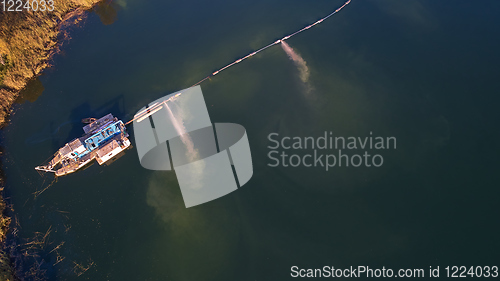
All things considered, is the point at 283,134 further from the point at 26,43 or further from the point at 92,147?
the point at 26,43

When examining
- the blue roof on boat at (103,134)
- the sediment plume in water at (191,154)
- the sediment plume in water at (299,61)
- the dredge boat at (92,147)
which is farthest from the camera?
A: the sediment plume in water at (299,61)

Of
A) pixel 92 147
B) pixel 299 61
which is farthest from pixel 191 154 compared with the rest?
pixel 299 61

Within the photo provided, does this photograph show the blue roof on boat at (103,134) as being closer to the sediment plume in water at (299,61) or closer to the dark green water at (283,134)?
the dark green water at (283,134)

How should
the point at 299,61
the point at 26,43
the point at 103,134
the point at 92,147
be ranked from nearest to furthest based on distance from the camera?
the point at 92,147 < the point at 103,134 < the point at 299,61 < the point at 26,43

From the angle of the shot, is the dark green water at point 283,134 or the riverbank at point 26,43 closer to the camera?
the dark green water at point 283,134

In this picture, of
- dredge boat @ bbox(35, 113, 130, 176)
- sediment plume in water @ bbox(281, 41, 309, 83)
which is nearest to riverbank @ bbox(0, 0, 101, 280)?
dredge boat @ bbox(35, 113, 130, 176)

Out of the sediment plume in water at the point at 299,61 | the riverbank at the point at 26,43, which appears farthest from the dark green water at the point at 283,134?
the riverbank at the point at 26,43

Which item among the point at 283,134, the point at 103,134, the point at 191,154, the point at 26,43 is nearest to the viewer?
the point at 191,154
